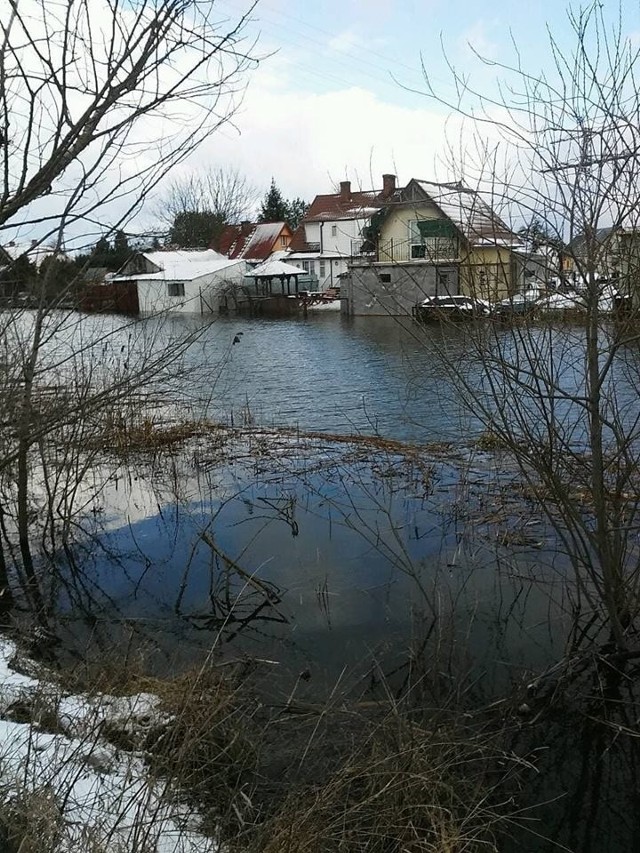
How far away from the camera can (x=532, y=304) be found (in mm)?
4109

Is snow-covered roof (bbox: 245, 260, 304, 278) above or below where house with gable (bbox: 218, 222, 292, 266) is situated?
below

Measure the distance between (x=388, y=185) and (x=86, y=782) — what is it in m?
3.97

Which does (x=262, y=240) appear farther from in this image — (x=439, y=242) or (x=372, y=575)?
(x=439, y=242)

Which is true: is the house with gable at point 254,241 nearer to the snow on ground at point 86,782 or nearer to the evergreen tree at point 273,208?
the evergreen tree at point 273,208

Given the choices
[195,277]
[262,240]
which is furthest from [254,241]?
[195,277]

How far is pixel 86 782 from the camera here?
318 cm

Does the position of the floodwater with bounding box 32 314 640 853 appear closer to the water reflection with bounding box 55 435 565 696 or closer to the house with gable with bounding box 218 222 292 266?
the water reflection with bounding box 55 435 565 696

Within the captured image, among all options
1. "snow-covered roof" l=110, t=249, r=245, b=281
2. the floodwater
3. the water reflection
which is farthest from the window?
"snow-covered roof" l=110, t=249, r=245, b=281

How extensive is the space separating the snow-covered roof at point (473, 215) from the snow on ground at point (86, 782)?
312cm

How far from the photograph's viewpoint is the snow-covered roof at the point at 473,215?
3924 mm

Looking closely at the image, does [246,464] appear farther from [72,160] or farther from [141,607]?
[72,160]

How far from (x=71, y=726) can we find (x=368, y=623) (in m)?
2.45

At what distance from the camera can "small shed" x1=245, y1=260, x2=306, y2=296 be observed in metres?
43.7

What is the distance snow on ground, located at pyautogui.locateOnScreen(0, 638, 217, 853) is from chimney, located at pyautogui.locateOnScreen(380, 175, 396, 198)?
3.30m
